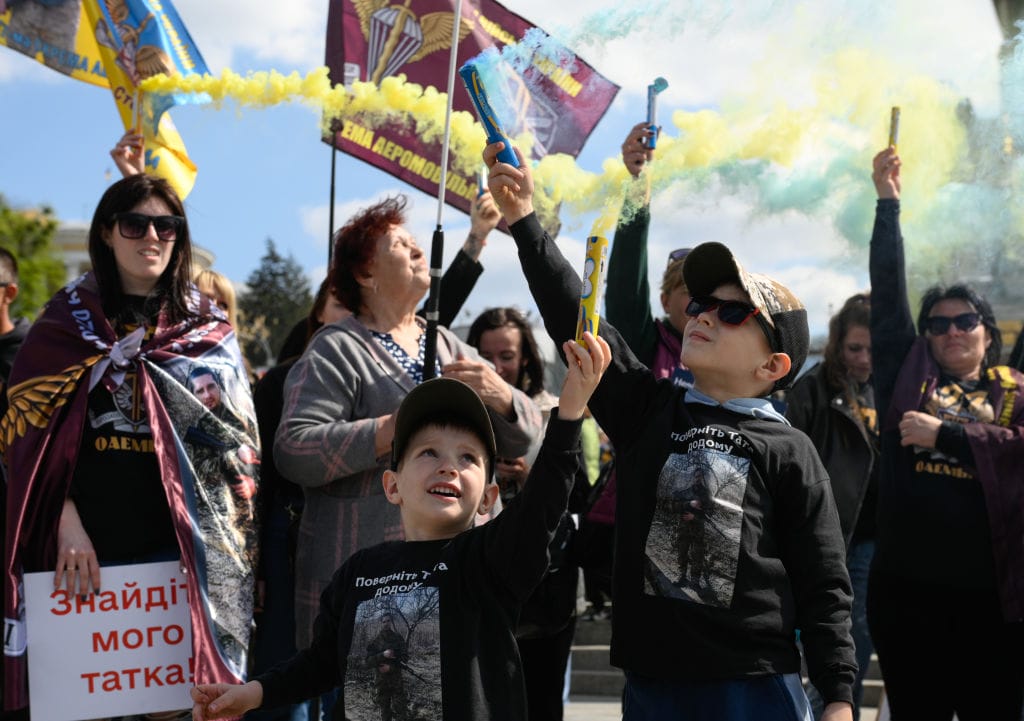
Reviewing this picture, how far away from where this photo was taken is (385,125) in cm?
474

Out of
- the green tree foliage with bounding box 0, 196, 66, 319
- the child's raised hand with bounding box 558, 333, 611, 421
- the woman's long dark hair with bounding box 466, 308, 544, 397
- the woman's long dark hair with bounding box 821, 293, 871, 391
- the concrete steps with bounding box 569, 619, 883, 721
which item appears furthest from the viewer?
the green tree foliage with bounding box 0, 196, 66, 319

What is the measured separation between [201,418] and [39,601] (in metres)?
0.73

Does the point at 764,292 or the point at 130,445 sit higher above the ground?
the point at 764,292

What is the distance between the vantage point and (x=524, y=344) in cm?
480

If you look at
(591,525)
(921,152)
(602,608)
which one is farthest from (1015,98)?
(602,608)

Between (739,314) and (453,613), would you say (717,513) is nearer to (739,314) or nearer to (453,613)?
(739,314)

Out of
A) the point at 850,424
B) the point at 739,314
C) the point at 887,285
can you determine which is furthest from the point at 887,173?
the point at 739,314

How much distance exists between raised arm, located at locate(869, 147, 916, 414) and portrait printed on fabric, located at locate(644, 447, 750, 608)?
1.87m

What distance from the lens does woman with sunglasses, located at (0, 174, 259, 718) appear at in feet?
11.2

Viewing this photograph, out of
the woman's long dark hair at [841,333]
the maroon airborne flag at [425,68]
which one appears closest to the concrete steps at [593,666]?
the woman's long dark hair at [841,333]

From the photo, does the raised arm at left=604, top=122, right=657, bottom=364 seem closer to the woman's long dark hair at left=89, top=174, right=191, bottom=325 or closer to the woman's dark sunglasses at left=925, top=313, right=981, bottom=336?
the woman's dark sunglasses at left=925, top=313, right=981, bottom=336

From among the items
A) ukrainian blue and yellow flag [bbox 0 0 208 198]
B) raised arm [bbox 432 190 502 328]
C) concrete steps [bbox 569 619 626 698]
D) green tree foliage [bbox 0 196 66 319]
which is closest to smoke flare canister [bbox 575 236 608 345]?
raised arm [bbox 432 190 502 328]

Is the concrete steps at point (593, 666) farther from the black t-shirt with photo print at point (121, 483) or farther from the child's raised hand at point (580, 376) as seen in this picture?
the child's raised hand at point (580, 376)

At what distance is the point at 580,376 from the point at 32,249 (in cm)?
4183
